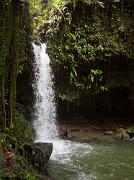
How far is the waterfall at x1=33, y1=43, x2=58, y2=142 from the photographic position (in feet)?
44.3

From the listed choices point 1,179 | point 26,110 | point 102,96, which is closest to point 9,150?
point 1,179

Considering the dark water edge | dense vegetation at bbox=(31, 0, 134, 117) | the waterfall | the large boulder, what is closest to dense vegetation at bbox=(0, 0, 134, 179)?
dense vegetation at bbox=(31, 0, 134, 117)

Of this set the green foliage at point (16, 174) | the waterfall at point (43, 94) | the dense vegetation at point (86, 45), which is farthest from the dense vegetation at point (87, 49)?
the green foliage at point (16, 174)

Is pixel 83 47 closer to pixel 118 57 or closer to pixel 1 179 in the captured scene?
pixel 118 57

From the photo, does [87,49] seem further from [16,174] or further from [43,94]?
[16,174]

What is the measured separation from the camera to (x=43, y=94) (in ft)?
45.1

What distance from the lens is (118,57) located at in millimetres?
14250

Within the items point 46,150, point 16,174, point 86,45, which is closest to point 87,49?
point 86,45

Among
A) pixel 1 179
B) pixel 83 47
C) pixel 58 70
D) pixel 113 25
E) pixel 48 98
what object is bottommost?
pixel 1 179

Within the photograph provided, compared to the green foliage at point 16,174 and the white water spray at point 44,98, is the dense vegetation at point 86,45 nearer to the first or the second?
the white water spray at point 44,98

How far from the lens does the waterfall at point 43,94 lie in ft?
44.3

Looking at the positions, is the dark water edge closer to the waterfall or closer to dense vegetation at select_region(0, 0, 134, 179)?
the waterfall

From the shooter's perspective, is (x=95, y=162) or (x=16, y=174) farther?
(x=95, y=162)

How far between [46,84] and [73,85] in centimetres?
108
